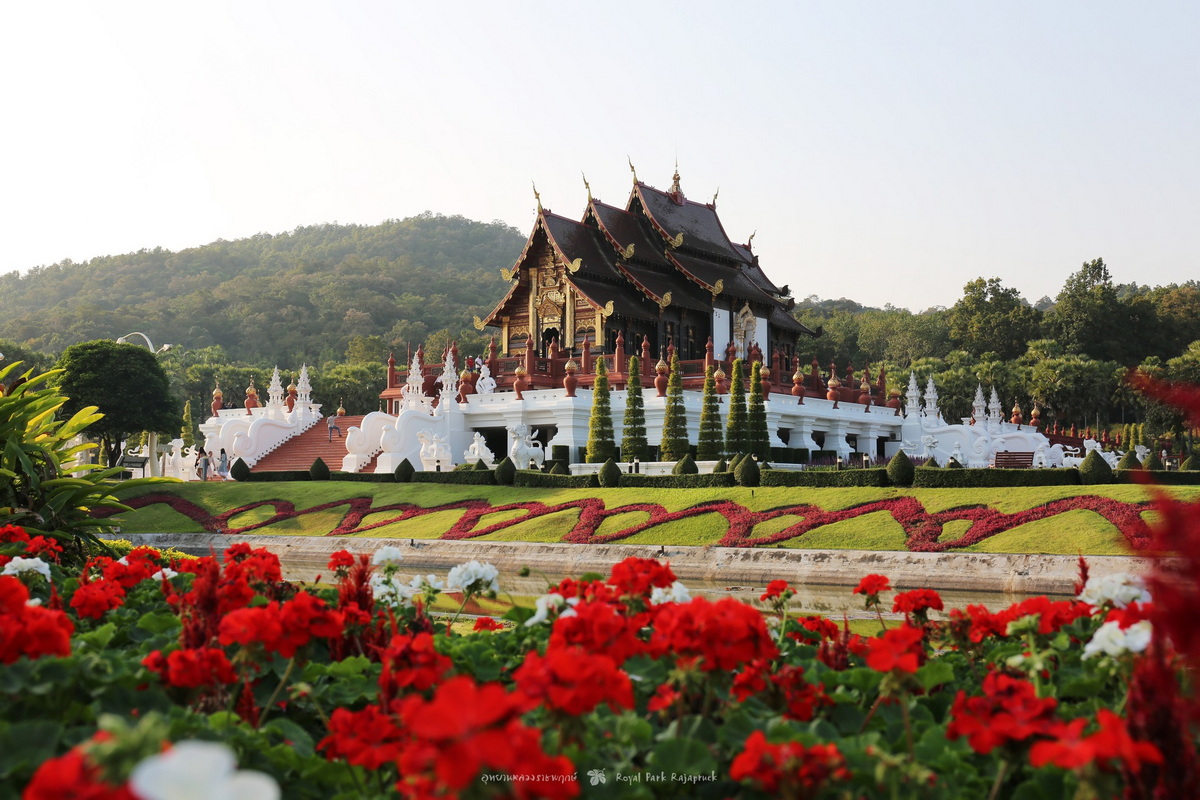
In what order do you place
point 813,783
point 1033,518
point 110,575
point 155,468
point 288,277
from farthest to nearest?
point 288,277, point 155,468, point 1033,518, point 110,575, point 813,783

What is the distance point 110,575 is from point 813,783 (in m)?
4.55

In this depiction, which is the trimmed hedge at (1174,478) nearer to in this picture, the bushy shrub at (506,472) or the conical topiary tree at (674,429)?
the conical topiary tree at (674,429)

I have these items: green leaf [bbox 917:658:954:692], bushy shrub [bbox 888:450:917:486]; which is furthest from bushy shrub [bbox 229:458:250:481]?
green leaf [bbox 917:658:954:692]

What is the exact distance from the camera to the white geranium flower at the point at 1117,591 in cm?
466

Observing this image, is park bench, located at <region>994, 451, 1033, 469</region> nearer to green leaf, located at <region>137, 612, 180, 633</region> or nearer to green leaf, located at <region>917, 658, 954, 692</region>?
green leaf, located at <region>917, 658, 954, 692</region>

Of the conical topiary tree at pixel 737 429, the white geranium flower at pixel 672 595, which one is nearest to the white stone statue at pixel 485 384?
the conical topiary tree at pixel 737 429

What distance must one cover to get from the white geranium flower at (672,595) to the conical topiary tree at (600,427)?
22.6 meters

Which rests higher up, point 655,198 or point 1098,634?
point 655,198

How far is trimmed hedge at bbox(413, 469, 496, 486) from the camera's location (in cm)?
2689

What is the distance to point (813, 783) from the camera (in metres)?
2.76

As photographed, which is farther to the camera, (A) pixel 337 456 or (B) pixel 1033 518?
(A) pixel 337 456

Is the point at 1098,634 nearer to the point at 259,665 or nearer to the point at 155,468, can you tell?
the point at 259,665

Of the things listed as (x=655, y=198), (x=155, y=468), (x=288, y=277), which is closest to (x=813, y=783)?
(x=155, y=468)

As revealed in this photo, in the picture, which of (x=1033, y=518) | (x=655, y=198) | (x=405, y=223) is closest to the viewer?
(x=1033, y=518)
